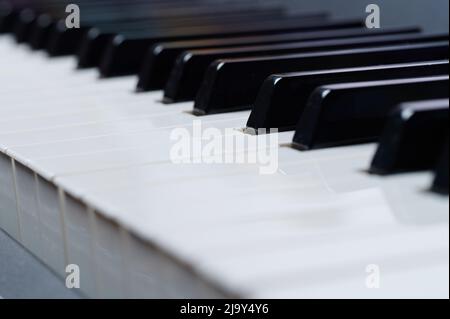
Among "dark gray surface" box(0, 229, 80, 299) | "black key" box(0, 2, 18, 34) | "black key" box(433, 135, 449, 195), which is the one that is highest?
"black key" box(433, 135, 449, 195)

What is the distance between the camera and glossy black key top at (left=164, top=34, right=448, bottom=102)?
1.36 m

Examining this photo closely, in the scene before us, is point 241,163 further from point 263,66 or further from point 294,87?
point 263,66

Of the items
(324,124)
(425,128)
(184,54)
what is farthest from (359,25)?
(425,128)

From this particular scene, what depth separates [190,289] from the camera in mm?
650

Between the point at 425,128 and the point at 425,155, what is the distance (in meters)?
0.02

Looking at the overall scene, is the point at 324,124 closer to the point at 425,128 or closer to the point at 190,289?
the point at 425,128

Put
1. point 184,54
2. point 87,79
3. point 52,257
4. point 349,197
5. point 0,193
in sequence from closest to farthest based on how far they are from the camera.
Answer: point 349,197, point 52,257, point 0,193, point 184,54, point 87,79

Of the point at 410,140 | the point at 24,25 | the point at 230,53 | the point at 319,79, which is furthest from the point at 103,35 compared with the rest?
the point at 410,140

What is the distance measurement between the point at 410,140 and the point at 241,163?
6.5 inches

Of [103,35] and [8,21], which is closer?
[103,35]

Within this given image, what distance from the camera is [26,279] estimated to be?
96 cm

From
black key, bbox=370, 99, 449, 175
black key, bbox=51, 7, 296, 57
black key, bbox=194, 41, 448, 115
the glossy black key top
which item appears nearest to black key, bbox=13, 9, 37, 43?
black key, bbox=51, 7, 296, 57

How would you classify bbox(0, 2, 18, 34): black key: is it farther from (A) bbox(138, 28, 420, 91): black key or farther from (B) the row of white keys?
(B) the row of white keys

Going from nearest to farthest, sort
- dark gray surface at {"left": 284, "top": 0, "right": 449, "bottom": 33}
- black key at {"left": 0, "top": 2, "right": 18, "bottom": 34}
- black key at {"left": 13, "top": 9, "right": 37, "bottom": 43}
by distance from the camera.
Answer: dark gray surface at {"left": 284, "top": 0, "right": 449, "bottom": 33}
black key at {"left": 13, "top": 9, "right": 37, "bottom": 43}
black key at {"left": 0, "top": 2, "right": 18, "bottom": 34}
